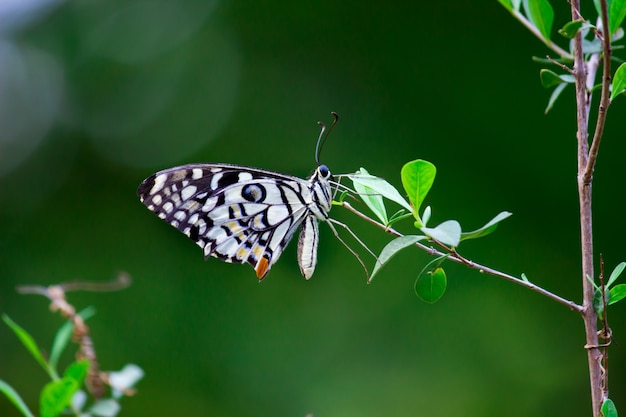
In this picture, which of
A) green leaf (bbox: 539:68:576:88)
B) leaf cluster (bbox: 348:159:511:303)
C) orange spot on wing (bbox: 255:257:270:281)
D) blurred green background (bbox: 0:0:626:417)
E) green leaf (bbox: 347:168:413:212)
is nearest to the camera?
leaf cluster (bbox: 348:159:511:303)

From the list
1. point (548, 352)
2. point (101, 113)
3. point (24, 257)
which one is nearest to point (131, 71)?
point (101, 113)

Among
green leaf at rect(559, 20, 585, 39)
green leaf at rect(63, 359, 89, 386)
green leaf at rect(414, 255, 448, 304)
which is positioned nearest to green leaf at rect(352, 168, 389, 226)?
green leaf at rect(414, 255, 448, 304)

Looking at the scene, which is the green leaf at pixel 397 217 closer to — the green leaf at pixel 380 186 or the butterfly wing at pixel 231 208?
the green leaf at pixel 380 186

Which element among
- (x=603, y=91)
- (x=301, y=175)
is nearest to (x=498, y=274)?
(x=603, y=91)

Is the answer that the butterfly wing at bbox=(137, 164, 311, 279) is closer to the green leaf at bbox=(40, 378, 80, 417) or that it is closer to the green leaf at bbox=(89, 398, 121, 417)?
the green leaf at bbox=(89, 398, 121, 417)

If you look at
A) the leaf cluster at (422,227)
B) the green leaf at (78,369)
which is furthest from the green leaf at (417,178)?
the green leaf at (78,369)

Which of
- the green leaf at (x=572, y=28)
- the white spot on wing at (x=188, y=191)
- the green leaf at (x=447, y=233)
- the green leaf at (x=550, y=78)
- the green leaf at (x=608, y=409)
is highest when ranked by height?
the green leaf at (x=572, y=28)

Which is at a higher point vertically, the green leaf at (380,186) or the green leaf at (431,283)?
the green leaf at (380,186)
